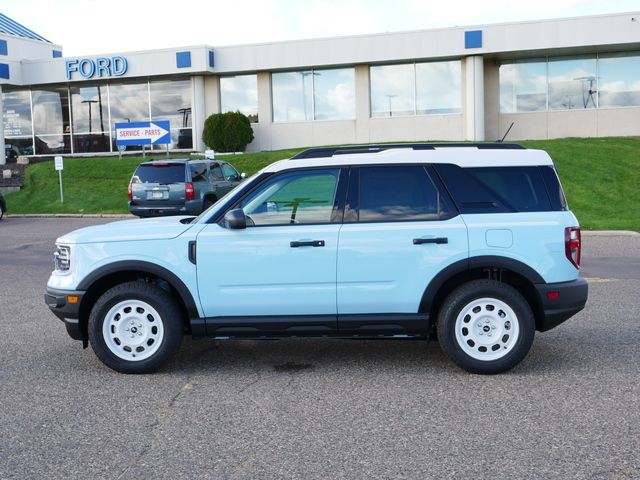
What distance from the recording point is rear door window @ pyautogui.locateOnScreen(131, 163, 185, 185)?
62.9 ft

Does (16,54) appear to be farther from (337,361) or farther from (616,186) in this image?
(337,361)

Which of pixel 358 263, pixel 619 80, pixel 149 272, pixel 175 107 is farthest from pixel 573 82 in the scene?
pixel 149 272

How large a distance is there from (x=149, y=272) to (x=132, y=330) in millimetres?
511

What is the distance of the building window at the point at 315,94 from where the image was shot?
34188mm

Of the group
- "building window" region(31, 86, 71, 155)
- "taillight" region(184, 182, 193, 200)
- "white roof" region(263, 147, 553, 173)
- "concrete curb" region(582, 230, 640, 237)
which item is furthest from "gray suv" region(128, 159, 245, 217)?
"building window" region(31, 86, 71, 155)

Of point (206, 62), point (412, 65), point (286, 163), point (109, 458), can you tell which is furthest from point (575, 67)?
point (109, 458)

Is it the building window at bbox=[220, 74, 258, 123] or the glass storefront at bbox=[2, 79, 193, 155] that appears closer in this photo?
the building window at bbox=[220, 74, 258, 123]

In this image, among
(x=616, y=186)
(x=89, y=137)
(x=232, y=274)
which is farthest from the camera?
(x=89, y=137)

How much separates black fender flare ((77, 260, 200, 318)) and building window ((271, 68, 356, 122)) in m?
28.5

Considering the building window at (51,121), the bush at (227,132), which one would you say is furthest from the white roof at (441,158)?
the building window at (51,121)

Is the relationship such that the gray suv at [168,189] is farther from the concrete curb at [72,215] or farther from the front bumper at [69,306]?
the front bumper at [69,306]

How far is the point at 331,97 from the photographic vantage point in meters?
34.4

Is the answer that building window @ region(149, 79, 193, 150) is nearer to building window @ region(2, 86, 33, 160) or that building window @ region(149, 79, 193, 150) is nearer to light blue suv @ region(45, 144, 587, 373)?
building window @ region(2, 86, 33, 160)

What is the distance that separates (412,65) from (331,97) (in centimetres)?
380
